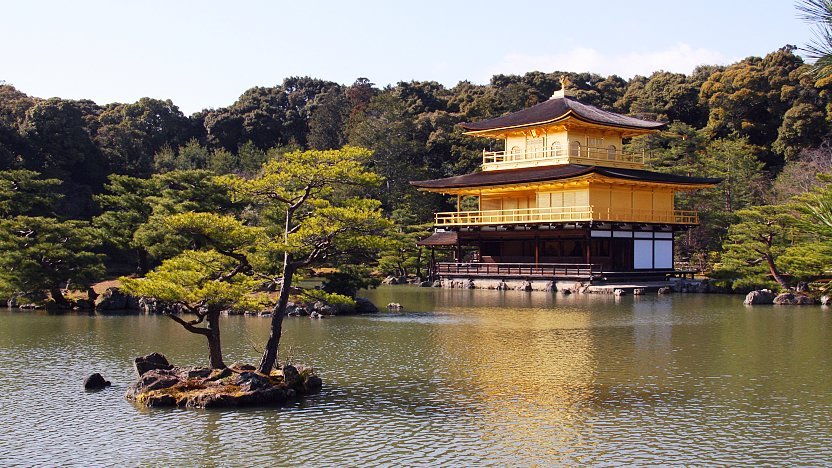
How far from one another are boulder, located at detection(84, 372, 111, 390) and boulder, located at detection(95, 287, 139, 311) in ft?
45.6

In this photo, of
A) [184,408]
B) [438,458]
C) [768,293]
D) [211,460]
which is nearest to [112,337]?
[184,408]

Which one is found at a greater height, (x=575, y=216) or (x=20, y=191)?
(x=20, y=191)

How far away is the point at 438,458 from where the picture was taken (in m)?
10.1

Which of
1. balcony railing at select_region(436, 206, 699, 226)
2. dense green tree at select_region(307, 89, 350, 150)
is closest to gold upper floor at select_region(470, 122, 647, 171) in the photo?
balcony railing at select_region(436, 206, 699, 226)

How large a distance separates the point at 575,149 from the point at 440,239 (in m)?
8.16

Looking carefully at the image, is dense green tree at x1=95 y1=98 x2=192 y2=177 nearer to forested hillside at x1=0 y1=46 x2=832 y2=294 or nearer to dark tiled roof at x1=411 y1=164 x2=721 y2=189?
forested hillside at x1=0 y1=46 x2=832 y2=294

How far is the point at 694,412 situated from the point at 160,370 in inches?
325

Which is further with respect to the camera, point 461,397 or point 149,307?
point 149,307

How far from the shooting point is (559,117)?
39844 millimetres

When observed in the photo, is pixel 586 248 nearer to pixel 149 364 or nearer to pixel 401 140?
pixel 401 140

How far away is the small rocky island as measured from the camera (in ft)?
41.9

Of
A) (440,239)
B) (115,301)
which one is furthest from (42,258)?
(440,239)

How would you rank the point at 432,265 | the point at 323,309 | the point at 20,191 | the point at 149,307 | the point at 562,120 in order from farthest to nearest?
the point at 432,265
the point at 562,120
the point at 20,191
the point at 149,307
the point at 323,309

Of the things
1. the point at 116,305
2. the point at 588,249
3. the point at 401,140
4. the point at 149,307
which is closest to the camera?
the point at 149,307
